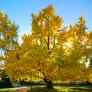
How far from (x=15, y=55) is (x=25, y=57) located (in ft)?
4.12

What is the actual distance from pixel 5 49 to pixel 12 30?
5.46ft

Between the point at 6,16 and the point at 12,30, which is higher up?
the point at 6,16

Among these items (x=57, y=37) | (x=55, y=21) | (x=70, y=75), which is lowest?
(x=70, y=75)

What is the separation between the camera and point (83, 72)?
65.6ft

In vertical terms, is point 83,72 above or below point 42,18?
below

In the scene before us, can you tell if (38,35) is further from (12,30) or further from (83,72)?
(83,72)

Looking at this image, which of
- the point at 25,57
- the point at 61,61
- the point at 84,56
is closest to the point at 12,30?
the point at 25,57

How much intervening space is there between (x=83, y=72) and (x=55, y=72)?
2186mm

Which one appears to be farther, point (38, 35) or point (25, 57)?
point (38, 35)

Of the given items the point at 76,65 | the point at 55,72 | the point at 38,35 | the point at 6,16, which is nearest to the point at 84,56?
the point at 76,65

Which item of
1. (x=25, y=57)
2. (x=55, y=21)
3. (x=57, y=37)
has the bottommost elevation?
(x=25, y=57)

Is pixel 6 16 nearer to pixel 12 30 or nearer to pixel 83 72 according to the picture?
pixel 12 30

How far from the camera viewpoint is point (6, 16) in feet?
72.0

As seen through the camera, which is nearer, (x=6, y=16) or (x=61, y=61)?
(x=61, y=61)
